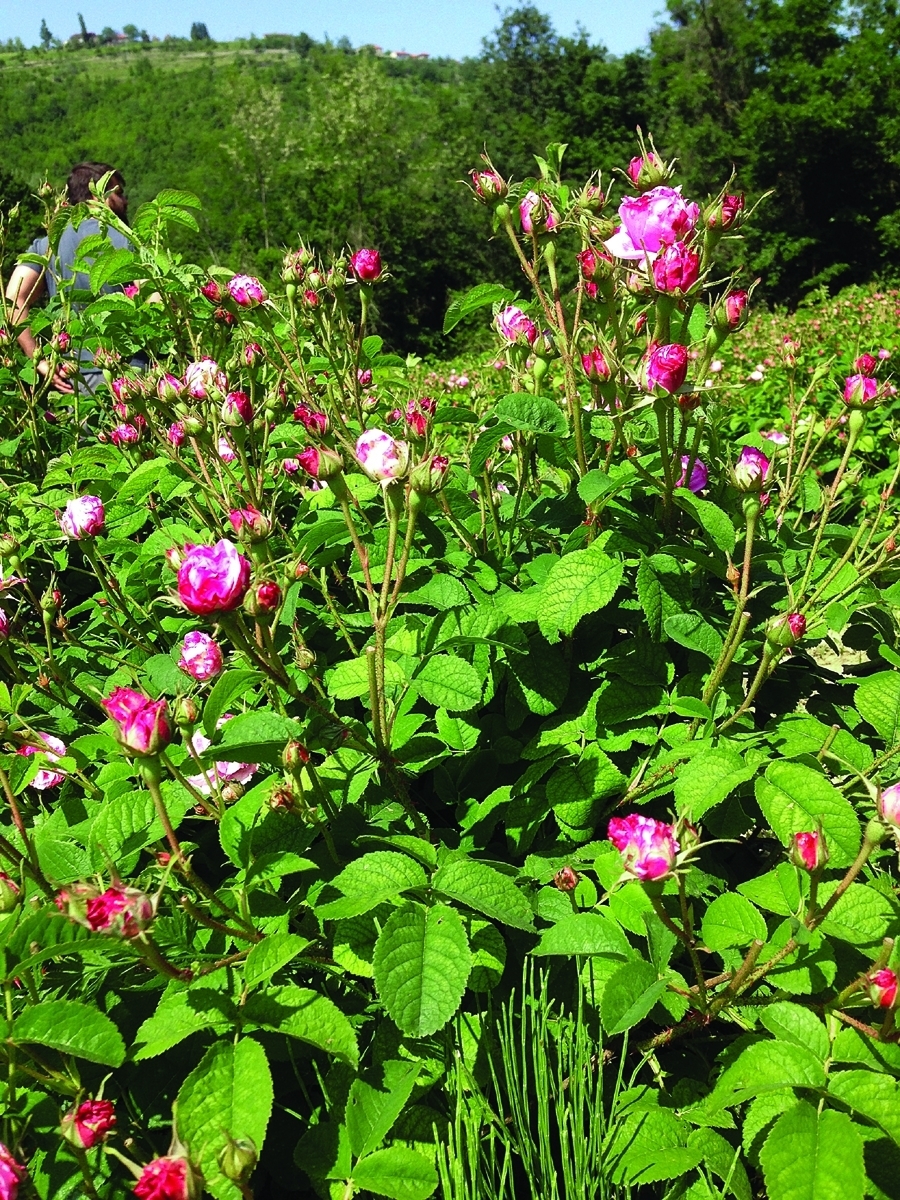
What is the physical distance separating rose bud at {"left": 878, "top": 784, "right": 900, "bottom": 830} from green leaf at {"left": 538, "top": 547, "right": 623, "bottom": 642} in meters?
0.41

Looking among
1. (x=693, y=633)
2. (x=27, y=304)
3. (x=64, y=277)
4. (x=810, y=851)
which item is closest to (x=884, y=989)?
(x=810, y=851)

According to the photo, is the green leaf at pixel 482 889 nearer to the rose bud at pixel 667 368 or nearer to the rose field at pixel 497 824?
the rose field at pixel 497 824

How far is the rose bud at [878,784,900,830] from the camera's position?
763mm

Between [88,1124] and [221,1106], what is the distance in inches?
5.0

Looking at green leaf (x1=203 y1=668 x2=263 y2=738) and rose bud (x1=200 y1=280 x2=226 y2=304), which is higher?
rose bud (x1=200 y1=280 x2=226 y2=304)

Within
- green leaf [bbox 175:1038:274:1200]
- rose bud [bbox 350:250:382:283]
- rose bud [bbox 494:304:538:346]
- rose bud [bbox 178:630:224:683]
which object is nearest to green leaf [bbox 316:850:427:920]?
green leaf [bbox 175:1038:274:1200]

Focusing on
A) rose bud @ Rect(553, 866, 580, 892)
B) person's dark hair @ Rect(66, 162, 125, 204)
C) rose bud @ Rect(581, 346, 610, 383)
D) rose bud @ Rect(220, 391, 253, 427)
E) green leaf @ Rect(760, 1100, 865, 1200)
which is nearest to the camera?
green leaf @ Rect(760, 1100, 865, 1200)

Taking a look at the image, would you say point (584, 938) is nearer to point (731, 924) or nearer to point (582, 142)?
point (731, 924)

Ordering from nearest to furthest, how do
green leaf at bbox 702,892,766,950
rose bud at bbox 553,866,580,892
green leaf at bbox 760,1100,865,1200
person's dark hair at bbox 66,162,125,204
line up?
green leaf at bbox 760,1100,865,1200, green leaf at bbox 702,892,766,950, rose bud at bbox 553,866,580,892, person's dark hair at bbox 66,162,125,204

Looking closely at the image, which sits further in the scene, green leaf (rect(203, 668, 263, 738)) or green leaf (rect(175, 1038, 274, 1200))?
green leaf (rect(203, 668, 263, 738))

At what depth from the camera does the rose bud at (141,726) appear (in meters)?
0.84

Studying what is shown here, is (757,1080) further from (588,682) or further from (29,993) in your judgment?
(29,993)

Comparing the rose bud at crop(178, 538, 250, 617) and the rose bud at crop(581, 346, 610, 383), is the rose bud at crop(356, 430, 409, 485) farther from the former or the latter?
the rose bud at crop(581, 346, 610, 383)

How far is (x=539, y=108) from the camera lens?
99.5 feet
